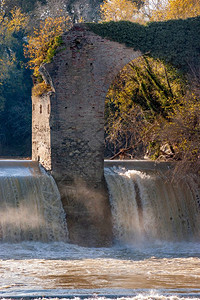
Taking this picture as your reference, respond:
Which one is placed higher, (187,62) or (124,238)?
(187,62)

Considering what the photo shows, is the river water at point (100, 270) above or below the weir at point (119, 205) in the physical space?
below

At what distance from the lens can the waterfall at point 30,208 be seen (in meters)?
14.3

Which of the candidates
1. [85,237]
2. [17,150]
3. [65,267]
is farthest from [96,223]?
[17,150]

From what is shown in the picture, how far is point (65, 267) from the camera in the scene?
443 inches

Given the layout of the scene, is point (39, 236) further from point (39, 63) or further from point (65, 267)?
point (39, 63)

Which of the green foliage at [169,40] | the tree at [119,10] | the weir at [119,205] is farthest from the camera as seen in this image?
the tree at [119,10]

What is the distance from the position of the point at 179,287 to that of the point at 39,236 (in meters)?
5.72

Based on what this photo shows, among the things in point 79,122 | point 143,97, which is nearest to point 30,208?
point 79,122

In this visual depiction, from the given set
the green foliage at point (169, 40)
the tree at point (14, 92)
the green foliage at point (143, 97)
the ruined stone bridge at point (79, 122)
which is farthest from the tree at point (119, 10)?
the ruined stone bridge at point (79, 122)

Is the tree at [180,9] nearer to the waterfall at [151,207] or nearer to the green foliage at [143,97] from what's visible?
the green foliage at [143,97]

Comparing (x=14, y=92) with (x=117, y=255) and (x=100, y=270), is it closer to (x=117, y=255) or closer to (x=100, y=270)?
(x=117, y=255)

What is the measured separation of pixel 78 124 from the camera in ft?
51.8

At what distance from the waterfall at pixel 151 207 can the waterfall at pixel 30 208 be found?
1.51 metres

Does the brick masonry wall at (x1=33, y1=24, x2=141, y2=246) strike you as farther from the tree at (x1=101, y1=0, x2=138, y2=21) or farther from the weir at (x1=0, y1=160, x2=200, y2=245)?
the tree at (x1=101, y1=0, x2=138, y2=21)
